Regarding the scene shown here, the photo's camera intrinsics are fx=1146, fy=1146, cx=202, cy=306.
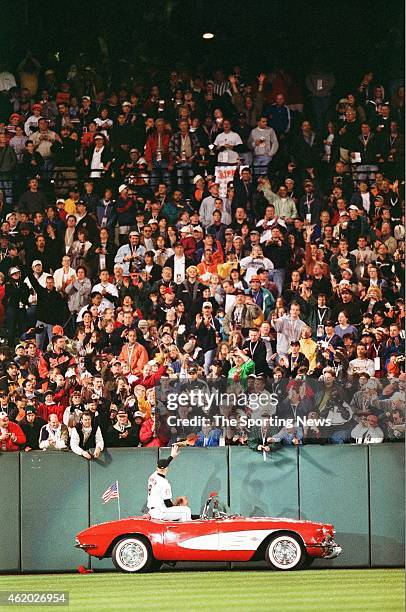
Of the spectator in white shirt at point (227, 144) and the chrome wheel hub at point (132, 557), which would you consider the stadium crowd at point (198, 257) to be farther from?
the chrome wheel hub at point (132, 557)

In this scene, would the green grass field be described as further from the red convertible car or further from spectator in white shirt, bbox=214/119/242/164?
spectator in white shirt, bbox=214/119/242/164

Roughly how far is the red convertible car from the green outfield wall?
1.8 inches

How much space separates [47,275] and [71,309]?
200 mm

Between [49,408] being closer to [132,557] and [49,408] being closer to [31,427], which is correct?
[31,427]

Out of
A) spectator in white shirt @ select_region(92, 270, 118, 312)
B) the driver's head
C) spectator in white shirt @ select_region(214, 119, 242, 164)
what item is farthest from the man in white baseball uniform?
spectator in white shirt @ select_region(214, 119, 242, 164)

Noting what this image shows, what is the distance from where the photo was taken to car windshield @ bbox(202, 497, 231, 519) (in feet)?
17.6

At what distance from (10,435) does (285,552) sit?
4.61ft

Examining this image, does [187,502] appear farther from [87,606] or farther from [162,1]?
[162,1]

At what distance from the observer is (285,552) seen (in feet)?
17.3

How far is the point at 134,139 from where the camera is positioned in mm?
5504

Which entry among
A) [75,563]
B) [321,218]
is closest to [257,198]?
[321,218]

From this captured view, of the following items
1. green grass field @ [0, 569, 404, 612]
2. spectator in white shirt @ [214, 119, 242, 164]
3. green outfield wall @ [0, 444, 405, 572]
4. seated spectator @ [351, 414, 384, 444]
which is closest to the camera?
green grass field @ [0, 569, 404, 612]

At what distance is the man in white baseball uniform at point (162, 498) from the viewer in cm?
538

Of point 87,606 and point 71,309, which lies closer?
point 87,606
